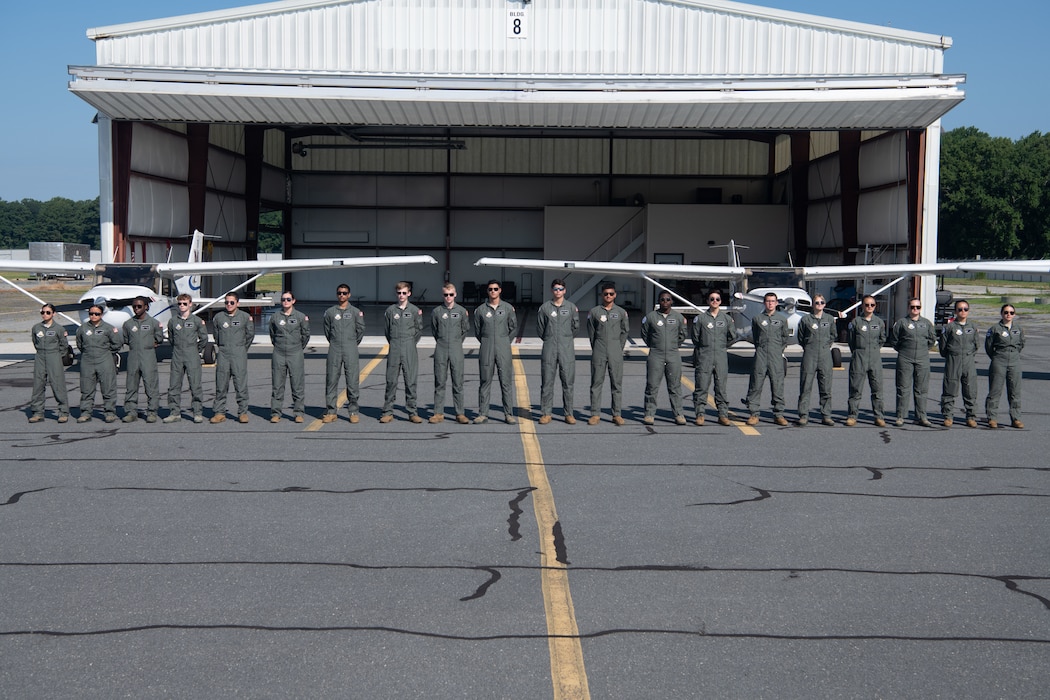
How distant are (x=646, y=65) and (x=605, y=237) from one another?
15290 millimetres

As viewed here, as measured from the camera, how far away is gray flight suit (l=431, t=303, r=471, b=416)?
37.2ft

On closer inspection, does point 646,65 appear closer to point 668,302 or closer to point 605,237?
point 668,302

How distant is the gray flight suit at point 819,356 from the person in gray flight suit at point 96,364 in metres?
8.12

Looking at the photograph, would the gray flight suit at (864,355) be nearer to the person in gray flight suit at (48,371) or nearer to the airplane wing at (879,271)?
the airplane wing at (879,271)

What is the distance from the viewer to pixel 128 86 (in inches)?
753

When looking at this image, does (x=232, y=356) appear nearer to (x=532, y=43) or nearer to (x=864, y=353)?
(x=864, y=353)

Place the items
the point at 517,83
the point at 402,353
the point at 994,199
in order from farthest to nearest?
the point at 994,199 < the point at 517,83 < the point at 402,353

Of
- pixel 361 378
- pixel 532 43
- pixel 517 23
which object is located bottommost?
pixel 361 378

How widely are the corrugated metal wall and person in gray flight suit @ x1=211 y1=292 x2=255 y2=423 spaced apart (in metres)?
10.2

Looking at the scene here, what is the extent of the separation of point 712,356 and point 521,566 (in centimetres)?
617

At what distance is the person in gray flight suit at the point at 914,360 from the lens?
11.3 metres

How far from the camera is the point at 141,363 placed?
1133cm

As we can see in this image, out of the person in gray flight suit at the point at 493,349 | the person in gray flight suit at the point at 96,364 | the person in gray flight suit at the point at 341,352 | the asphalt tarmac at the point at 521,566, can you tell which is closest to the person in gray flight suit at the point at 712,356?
the asphalt tarmac at the point at 521,566

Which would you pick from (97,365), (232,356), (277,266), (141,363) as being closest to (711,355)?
(232,356)
